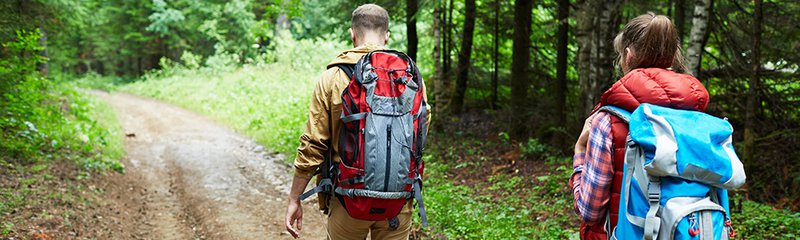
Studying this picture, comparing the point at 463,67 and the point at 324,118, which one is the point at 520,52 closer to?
the point at 463,67

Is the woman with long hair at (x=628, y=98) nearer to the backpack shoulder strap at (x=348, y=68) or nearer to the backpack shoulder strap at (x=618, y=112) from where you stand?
the backpack shoulder strap at (x=618, y=112)

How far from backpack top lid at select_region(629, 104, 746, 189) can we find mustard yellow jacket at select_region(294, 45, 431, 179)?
1474 mm

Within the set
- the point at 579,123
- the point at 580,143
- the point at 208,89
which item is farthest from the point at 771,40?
the point at 208,89

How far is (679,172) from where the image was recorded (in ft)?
6.80

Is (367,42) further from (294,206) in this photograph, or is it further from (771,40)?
(771,40)

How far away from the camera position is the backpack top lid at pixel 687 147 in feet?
6.76

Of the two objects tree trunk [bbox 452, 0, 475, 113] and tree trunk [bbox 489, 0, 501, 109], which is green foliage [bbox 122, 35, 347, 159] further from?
tree trunk [bbox 489, 0, 501, 109]

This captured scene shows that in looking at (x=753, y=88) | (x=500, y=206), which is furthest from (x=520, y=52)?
(x=500, y=206)

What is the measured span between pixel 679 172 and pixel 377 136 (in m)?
1.37

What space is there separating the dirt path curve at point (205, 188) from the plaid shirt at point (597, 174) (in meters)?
4.42

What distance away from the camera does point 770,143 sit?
305 inches

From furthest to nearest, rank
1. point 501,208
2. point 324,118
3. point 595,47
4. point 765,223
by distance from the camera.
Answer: point 595,47 → point 501,208 → point 765,223 → point 324,118

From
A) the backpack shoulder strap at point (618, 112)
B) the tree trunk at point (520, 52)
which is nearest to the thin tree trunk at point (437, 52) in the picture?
the tree trunk at point (520, 52)

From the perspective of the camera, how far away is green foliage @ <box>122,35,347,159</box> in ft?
45.4
